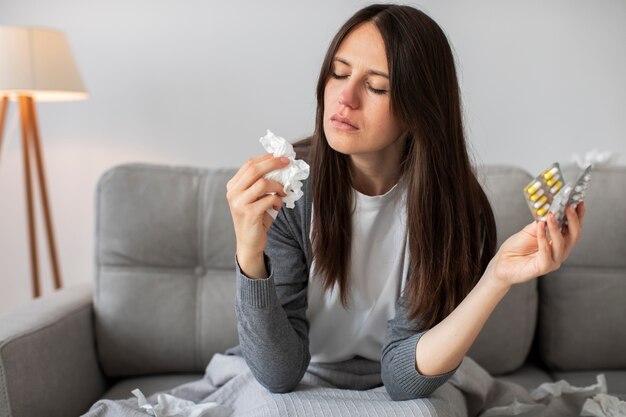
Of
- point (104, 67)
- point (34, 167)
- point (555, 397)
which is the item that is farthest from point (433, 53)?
point (34, 167)

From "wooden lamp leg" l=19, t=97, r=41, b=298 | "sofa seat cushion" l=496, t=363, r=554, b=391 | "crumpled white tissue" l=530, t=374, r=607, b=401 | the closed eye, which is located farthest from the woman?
"wooden lamp leg" l=19, t=97, r=41, b=298

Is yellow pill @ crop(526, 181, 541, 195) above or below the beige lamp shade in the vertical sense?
below

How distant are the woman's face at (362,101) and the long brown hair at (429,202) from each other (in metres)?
0.04

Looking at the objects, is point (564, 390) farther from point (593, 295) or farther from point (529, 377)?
point (593, 295)

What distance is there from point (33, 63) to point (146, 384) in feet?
2.95

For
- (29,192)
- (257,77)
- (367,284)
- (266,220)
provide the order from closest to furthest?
(266,220) → (367,284) → (29,192) → (257,77)

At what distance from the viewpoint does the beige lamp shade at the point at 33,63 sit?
5.89ft

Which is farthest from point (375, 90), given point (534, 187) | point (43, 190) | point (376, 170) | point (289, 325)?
point (43, 190)

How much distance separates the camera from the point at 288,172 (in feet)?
3.45

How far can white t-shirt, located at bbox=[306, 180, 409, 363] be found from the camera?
1.31 metres

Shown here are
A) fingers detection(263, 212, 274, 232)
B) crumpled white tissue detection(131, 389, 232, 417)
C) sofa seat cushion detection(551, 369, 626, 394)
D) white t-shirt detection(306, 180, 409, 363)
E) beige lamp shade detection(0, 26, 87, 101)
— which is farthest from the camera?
beige lamp shade detection(0, 26, 87, 101)

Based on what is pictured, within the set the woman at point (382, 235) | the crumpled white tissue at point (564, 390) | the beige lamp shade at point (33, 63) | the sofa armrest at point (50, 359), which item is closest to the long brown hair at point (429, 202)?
the woman at point (382, 235)

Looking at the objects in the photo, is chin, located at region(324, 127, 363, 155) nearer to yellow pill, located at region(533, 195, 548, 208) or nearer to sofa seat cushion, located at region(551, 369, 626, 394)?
yellow pill, located at region(533, 195, 548, 208)

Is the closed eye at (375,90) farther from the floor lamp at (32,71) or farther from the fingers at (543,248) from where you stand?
the floor lamp at (32,71)
